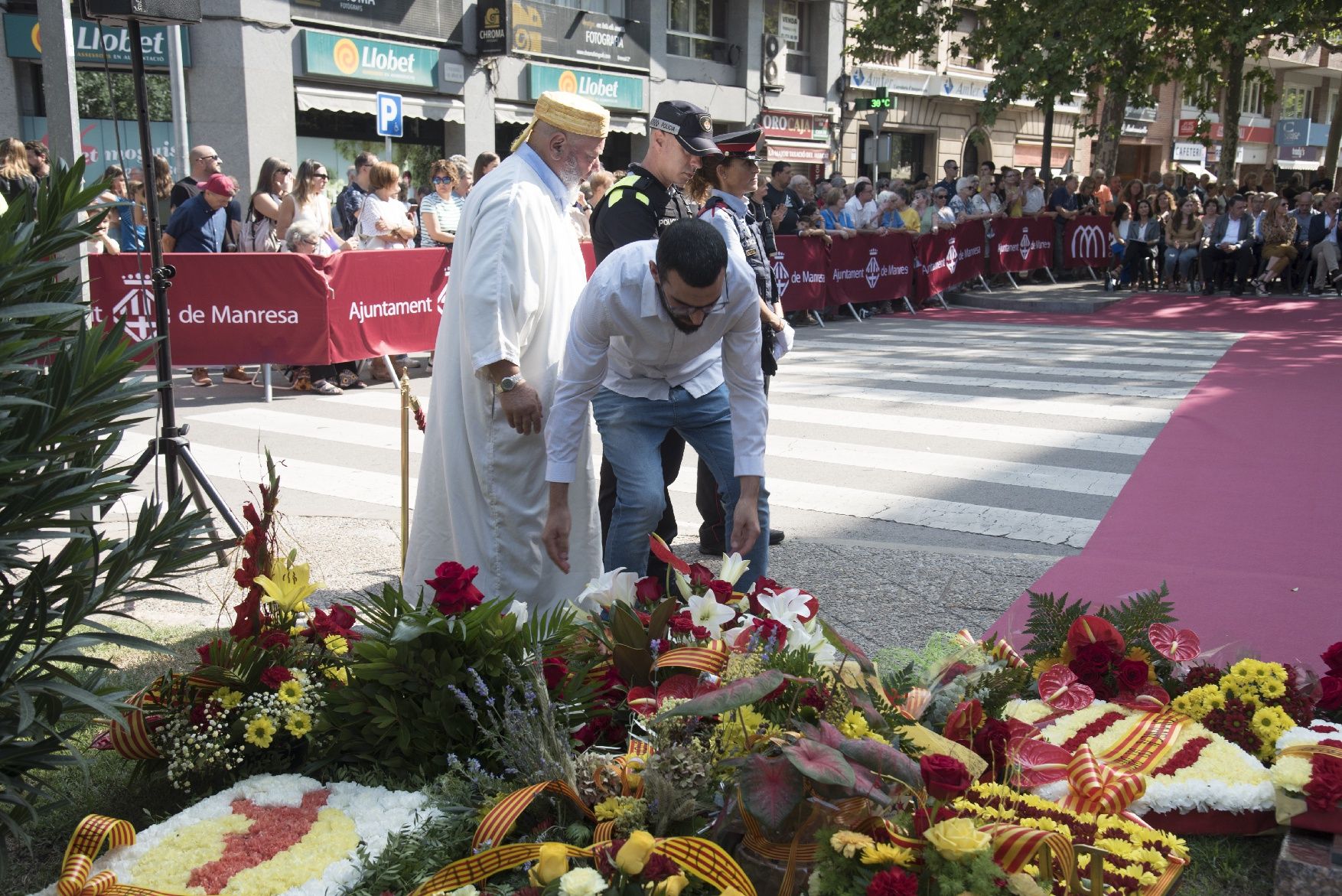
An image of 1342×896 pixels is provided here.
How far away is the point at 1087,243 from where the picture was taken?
79.0ft

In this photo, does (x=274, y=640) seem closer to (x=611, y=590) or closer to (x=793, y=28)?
(x=611, y=590)

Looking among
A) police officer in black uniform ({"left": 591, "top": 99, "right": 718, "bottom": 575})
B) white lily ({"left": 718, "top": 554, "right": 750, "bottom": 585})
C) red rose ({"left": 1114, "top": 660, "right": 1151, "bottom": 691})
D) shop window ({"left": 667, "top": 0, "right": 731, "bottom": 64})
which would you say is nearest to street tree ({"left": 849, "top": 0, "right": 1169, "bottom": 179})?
shop window ({"left": 667, "top": 0, "right": 731, "bottom": 64})

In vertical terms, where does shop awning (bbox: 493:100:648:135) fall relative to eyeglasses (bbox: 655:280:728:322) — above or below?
above

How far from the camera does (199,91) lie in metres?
20.3

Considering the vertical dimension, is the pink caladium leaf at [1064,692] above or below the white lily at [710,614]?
below

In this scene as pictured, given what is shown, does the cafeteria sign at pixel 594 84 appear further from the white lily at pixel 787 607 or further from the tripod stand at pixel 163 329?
the white lily at pixel 787 607

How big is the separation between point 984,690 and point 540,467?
1.91m

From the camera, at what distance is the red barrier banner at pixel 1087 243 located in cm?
2386

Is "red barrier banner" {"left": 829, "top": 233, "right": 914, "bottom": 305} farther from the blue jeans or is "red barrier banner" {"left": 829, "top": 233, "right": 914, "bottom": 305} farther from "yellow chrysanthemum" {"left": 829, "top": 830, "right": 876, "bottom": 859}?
"yellow chrysanthemum" {"left": 829, "top": 830, "right": 876, "bottom": 859}

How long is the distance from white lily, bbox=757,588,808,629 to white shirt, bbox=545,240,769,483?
43.5 inches

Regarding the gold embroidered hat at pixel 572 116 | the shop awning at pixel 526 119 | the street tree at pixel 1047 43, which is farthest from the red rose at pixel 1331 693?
the shop awning at pixel 526 119

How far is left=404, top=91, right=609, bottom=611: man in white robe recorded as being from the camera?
4.14 metres

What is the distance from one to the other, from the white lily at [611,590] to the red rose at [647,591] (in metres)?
0.04

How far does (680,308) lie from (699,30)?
97.8 feet
